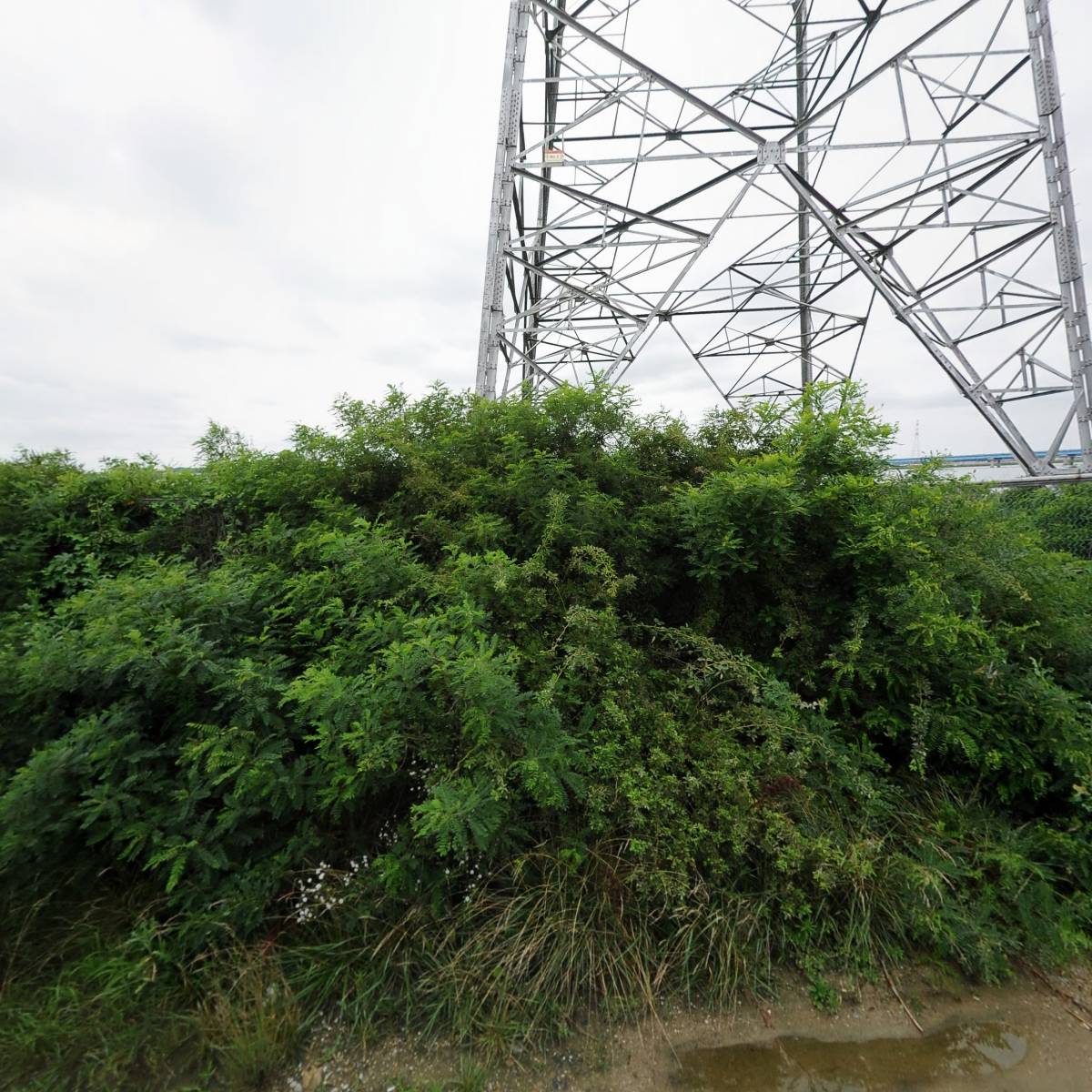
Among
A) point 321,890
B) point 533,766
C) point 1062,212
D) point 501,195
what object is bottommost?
point 321,890

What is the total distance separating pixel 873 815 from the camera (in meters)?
2.63

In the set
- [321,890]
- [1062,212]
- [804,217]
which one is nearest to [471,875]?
[321,890]

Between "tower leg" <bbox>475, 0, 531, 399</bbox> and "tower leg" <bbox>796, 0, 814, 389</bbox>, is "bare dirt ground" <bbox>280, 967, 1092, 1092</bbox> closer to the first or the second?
"tower leg" <bbox>475, 0, 531, 399</bbox>

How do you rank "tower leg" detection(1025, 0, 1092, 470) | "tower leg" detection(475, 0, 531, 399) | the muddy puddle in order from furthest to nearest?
"tower leg" detection(475, 0, 531, 399) → "tower leg" detection(1025, 0, 1092, 470) → the muddy puddle

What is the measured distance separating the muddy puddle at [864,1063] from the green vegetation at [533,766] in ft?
0.68

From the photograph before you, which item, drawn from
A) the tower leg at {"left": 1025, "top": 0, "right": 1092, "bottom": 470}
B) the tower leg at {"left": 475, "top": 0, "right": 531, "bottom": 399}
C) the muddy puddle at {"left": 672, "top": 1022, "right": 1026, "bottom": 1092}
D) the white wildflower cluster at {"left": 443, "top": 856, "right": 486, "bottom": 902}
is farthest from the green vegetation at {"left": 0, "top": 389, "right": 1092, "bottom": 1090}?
the tower leg at {"left": 475, "top": 0, "right": 531, "bottom": 399}

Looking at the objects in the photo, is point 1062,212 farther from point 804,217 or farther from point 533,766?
point 533,766

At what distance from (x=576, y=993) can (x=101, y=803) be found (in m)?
2.16

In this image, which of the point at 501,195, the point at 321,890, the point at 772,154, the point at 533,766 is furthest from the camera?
the point at 501,195

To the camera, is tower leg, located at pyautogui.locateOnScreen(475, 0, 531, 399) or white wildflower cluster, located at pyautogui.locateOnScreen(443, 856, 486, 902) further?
tower leg, located at pyautogui.locateOnScreen(475, 0, 531, 399)

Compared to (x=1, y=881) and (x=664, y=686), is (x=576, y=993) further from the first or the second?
(x=1, y=881)

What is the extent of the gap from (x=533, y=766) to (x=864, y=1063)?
1.66 metres

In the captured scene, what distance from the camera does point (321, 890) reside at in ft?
7.84

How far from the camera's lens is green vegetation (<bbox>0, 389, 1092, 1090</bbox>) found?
85.6 inches
